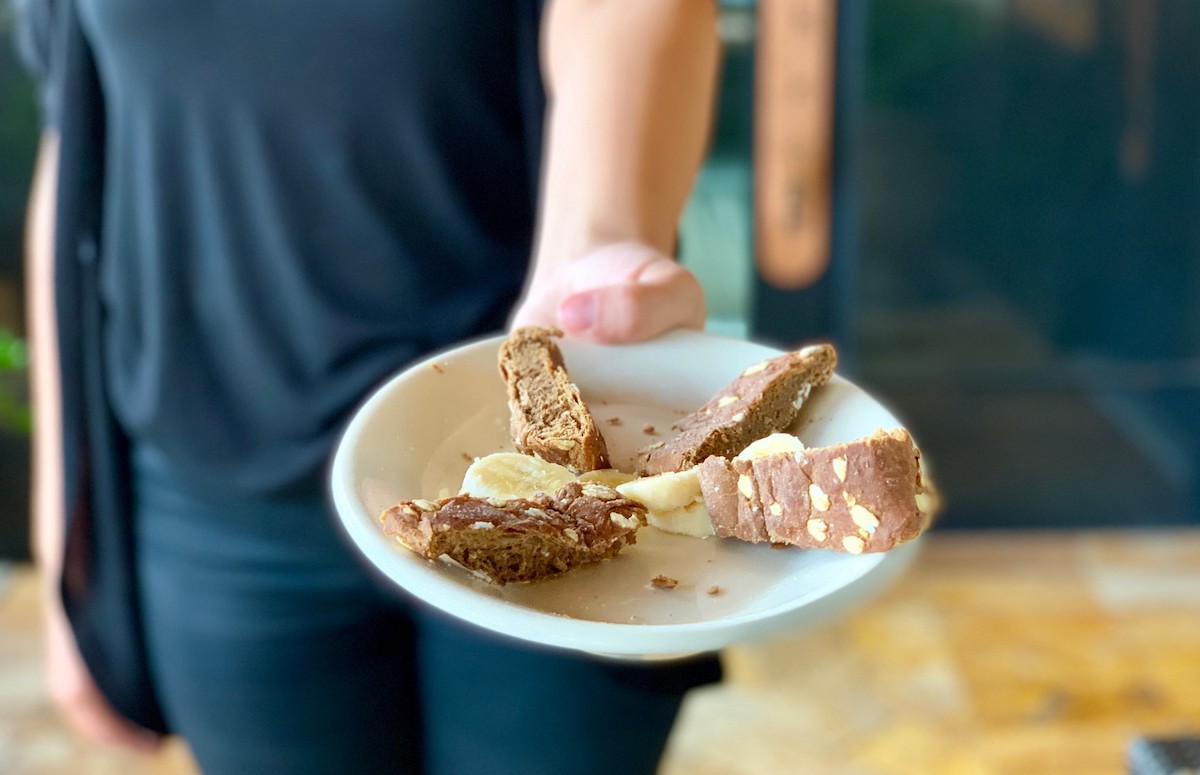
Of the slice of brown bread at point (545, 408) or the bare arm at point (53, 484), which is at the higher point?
the slice of brown bread at point (545, 408)

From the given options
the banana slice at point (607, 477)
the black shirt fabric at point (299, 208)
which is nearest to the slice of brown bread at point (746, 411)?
the banana slice at point (607, 477)

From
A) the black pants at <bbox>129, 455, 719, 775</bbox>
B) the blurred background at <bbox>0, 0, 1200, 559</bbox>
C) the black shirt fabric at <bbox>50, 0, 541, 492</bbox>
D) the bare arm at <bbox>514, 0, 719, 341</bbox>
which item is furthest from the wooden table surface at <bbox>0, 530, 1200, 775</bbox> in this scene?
the bare arm at <bbox>514, 0, 719, 341</bbox>

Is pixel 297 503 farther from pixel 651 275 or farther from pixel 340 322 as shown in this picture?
pixel 651 275

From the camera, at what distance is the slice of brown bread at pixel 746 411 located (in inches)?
27.4

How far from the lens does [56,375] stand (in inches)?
40.3

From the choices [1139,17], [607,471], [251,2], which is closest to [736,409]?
[607,471]

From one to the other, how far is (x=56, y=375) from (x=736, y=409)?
0.65 meters

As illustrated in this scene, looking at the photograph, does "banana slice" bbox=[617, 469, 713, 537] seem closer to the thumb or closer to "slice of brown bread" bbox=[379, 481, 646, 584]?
"slice of brown bread" bbox=[379, 481, 646, 584]

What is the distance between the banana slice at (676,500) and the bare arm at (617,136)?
18 cm

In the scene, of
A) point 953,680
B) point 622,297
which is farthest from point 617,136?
point 953,680

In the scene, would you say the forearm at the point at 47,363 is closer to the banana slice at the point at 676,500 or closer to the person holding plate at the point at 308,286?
the person holding plate at the point at 308,286

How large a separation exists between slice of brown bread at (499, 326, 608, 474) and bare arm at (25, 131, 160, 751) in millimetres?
482

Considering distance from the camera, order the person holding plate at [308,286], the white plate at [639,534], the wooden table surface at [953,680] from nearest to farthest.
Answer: the white plate at [639,534] < the person holding plate at [308,286] < the wooden table surface at [953,680]

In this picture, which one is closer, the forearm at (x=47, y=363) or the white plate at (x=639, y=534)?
the white plate at (x=639, y=534)
